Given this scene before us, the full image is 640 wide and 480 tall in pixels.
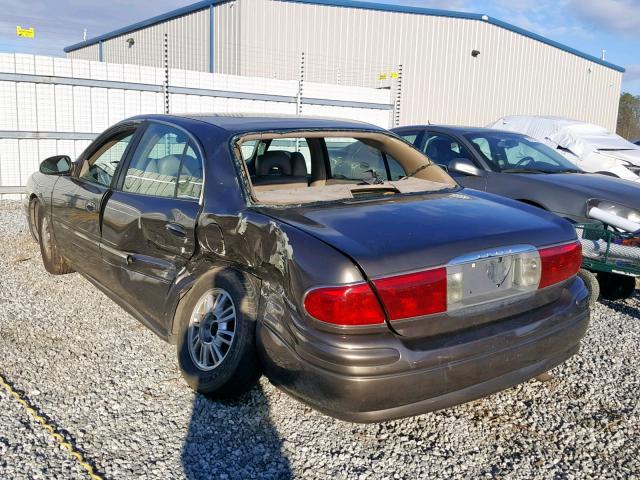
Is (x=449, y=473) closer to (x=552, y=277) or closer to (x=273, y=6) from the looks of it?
(x=552, y=277)

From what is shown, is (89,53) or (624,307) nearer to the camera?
(624,307)

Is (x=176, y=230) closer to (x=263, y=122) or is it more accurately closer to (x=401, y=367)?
(x=263, y=122)

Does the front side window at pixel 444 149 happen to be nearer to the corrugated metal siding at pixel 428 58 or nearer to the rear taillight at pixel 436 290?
the rear taillight at pixel 436 290

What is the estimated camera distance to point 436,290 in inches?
102

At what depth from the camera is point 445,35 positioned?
24.1m

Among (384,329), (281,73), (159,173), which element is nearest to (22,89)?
(159,173)

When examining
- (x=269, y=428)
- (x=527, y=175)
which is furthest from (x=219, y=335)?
(x=527, y=175)

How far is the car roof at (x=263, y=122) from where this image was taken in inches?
142

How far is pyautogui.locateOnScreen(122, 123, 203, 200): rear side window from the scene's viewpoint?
11.6ft

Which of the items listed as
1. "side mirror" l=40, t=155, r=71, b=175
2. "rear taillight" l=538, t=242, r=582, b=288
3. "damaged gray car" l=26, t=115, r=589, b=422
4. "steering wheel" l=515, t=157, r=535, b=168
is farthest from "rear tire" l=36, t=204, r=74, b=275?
"steering wheel" l=515, t=157, r=535, b=168

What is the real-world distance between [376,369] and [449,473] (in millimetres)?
662

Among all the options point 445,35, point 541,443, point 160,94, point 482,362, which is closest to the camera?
point 482,362

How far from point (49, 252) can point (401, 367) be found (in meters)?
4.16

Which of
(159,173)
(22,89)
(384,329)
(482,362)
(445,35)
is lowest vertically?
(482,362)
